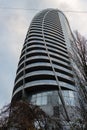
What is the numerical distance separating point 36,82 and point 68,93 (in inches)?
241

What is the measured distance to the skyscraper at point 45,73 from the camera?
54.1 meters

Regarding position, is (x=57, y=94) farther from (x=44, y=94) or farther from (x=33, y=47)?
(x=33, y=47)

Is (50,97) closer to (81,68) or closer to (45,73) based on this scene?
(45,73)

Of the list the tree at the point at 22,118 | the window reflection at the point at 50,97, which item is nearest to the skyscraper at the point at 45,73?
the window reflection at the point at 50,97

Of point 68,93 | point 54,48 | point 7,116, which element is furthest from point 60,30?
point 7,116

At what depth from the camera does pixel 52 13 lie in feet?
325

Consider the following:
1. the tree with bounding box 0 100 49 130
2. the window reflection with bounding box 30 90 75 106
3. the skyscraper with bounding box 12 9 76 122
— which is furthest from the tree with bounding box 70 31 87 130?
the window reflection with bounding box 30 90 75 106

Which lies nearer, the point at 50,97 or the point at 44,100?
the point at 44,100

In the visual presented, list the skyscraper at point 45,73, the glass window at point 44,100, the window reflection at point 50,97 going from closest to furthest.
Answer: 1. the window reflection at point 50,97
2. the glass window at point 44,100
3. the skyscraper at point 45,73

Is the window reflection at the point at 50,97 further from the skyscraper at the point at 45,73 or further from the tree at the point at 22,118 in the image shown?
the tree at the point at 22,118

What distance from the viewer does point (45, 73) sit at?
5681 centimetres

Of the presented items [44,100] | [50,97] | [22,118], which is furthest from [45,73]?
[22,118]

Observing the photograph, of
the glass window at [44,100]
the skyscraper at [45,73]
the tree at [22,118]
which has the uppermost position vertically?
the skyscraper at [45,73]

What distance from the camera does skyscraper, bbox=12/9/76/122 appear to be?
5412 centimetres
